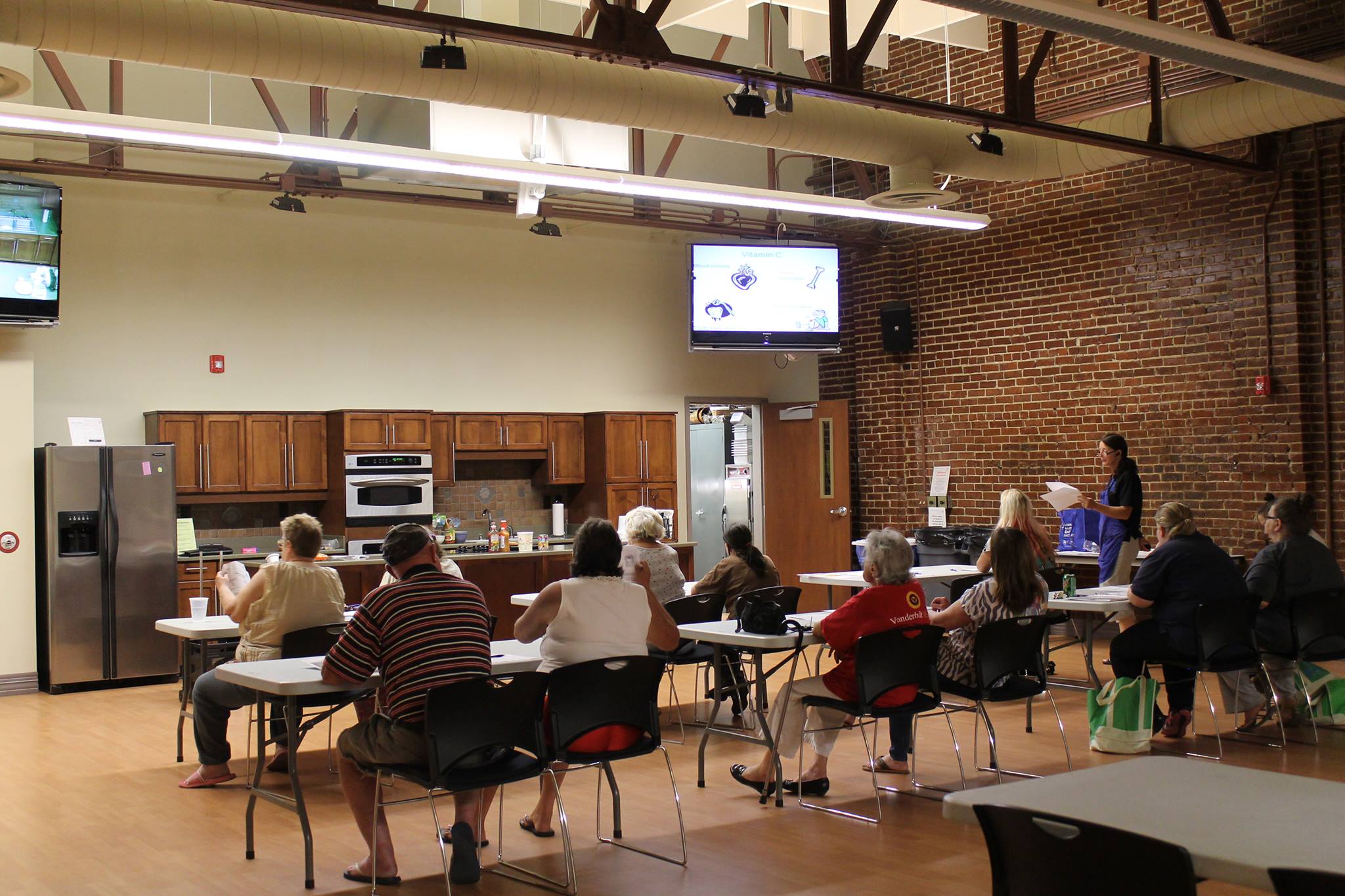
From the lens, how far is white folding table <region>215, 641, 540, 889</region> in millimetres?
4480

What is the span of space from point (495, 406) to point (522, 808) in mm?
6396

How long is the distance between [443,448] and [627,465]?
5.69 ft

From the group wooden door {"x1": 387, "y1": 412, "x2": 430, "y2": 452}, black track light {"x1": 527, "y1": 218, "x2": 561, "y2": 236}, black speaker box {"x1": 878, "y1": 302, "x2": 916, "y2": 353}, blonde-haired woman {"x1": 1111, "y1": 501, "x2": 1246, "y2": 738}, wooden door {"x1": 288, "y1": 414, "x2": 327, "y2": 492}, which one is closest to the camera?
blonde-haired woman {"x1": 1111, "y1": 501, "x2": 1246, "y2": 738}

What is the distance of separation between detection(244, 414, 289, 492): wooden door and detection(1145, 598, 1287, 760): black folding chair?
6.77 m

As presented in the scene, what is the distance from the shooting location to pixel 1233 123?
845cm

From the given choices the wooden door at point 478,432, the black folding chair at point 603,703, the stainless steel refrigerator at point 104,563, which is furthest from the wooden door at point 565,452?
the black folding chair at point 603,703

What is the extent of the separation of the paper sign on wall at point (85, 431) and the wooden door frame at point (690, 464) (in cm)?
520

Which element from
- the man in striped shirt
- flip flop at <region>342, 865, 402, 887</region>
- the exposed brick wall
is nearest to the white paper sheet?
the exposed brick wall

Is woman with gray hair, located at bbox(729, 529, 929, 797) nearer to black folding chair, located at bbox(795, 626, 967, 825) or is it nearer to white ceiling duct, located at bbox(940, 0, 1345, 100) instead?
black folding chair, located at bbox(795, 626, 967, 825)

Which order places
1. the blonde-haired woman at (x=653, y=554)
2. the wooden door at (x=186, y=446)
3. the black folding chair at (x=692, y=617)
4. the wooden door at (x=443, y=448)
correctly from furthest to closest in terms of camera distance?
the wooden door at (x=443, y=448) < the wooden door at (x=186, y=446) < the blonde-haired woman at (x=653, y=554) < the black folding chair at (x=692, y=617)

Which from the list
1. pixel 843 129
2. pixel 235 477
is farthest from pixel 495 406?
pixel 843 129

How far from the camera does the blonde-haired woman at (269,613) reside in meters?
5.71

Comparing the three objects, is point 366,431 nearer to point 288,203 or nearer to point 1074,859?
point 288,203

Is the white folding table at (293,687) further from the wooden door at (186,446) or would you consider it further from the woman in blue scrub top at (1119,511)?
the wooden door at (186,446)
